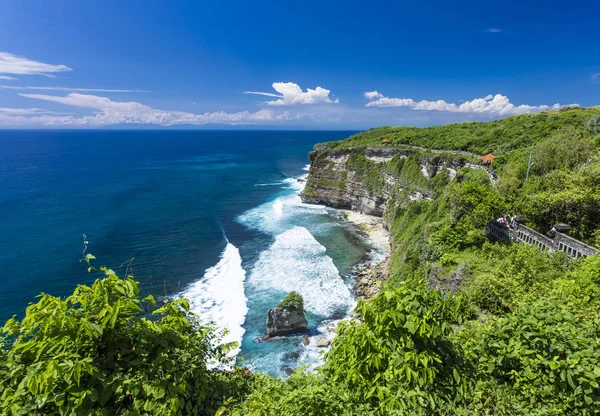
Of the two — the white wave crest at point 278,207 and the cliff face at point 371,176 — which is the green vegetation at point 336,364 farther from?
the white wave crest at point 278,207

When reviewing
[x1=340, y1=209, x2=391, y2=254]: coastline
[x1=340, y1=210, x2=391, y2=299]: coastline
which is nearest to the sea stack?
[x1=340, y1=210, x2=391, y2=299]: coastline

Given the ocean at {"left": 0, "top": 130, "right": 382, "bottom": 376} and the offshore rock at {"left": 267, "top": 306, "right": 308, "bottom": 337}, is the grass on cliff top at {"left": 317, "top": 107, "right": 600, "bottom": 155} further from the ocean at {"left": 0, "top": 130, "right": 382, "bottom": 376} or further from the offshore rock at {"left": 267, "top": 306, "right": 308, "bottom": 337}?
the offshore rock at {"left": 267, "top": 306, "right": 308, "bottom": 337}

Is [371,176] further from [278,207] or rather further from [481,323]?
[481,323]

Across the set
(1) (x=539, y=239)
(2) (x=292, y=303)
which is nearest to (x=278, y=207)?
(2) (x=292, y=303)

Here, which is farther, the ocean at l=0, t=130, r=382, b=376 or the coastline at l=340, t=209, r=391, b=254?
the coastline at l=340, t=209, r=391, b=254

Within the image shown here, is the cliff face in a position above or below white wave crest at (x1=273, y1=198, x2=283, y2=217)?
above

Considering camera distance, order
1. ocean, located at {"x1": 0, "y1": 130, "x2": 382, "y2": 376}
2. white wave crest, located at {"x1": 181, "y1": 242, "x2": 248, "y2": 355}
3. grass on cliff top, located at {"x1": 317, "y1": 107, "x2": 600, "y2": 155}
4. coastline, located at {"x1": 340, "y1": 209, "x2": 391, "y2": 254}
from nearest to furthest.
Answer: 1. white wave crest, located at {"x1": 181, "y1": 242, "x2": 248, "y2": 355}
2. ocean, located at {"x1": 0, "y1": 130, "x2": 382, "y2": 376}
3. grass on cliff top, located at {"x1": 317, "y1": 107, "x2": 600, "y2": 155}
4. coastline, located at {"x1": 340, "y1": 209, "x2": 391, "y2": 254}

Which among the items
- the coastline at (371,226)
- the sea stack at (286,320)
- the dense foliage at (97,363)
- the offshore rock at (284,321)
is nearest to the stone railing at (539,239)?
the sea stack at (286,320)
